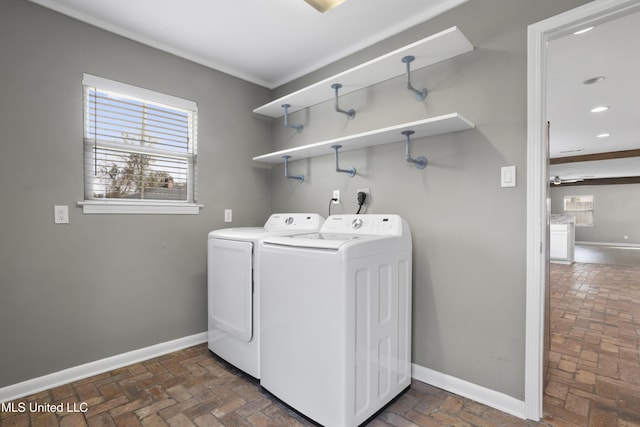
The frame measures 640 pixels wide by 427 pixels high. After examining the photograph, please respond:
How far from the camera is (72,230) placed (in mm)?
2037

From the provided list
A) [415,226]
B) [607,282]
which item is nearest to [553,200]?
[607,282]

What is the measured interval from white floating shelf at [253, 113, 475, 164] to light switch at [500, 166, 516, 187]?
0.31 meters

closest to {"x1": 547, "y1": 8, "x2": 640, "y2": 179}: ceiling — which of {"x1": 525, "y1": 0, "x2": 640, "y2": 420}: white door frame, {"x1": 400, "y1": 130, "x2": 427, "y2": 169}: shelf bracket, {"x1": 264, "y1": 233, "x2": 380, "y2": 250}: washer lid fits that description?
{"x1": 525, "y1": 0, "x2": 640, "y2": 420}: white door frame

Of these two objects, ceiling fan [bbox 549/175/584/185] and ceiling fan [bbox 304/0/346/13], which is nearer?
ceiling fan [bbox 304/0/346/13]

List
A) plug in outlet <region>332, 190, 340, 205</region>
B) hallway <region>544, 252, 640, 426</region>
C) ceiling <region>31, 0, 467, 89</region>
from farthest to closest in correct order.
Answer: plug in outlet <region>332, 190, 340, 205</region>, ceiling <region>31, 0, 467, 89</region>, hallway <region>544, 252, 640, 426</region>

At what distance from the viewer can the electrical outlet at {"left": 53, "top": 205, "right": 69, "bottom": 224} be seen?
1.97 m

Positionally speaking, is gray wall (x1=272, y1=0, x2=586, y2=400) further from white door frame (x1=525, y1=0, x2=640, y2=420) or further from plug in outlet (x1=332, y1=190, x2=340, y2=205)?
plug in outlet (x1=332, y1=190, x2=340, y2=205)

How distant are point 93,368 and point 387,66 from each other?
270cm

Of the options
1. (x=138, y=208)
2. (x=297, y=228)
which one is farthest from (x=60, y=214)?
(x=297, y=228)

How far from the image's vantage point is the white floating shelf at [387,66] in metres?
Answer: 1.74

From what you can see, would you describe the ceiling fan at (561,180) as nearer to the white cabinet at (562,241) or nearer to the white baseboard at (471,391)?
the white cabinet at (562,241)

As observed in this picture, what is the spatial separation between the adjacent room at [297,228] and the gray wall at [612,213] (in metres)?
10.2

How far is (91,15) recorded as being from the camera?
205cm

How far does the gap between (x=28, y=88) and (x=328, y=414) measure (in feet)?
7.98
